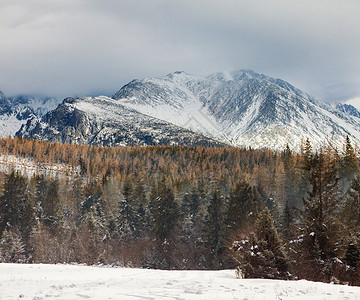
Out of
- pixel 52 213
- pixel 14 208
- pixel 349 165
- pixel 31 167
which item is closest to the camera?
pixel 14 208

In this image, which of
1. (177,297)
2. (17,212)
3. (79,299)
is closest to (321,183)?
(177,297)

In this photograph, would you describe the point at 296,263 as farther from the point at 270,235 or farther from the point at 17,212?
the point at 17,212

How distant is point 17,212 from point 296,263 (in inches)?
2497

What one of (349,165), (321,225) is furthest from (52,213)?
(349,165)

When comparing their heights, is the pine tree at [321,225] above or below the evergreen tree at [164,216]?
above

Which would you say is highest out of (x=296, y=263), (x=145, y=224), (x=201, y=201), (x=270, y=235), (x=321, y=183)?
(x=321, y=183)

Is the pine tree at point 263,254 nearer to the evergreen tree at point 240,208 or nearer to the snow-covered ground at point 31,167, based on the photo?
the evergreen tree at point 240,208

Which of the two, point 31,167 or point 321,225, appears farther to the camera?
point 31,167

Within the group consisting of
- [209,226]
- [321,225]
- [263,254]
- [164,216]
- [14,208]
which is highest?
[321,225]

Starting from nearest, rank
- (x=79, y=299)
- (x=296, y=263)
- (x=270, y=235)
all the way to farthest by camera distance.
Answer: (x=79, y=299), (x=270, y=235), (x=296, y=263)

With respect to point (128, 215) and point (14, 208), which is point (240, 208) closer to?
point (128, 215)

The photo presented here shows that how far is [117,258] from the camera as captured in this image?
59625 mm

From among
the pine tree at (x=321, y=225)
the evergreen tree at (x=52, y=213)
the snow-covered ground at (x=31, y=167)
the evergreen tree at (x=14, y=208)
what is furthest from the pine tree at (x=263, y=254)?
the snow-covered ground at (x=31, y=167)

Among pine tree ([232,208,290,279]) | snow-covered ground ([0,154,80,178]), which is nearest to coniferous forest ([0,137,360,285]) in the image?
pine tree ([232,208,290,279])
